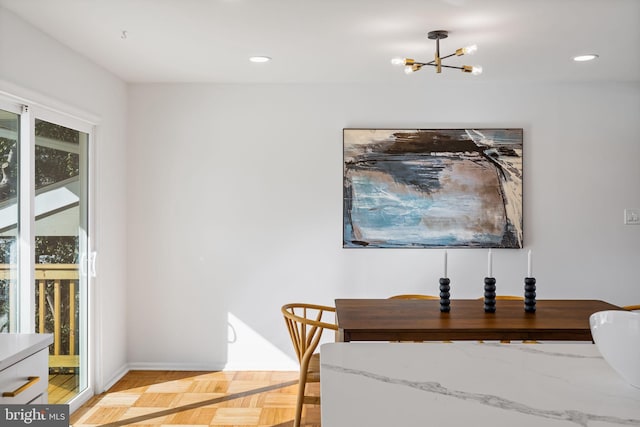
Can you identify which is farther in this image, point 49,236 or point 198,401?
point 198,401

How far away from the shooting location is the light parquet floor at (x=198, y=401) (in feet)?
12.0

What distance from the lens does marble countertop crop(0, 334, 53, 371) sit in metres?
1.78

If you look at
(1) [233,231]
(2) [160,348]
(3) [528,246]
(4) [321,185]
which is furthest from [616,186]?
(2) [160,348]

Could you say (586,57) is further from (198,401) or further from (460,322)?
(198,401)

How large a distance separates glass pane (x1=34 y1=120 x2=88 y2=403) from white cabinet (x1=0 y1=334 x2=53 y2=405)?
56.7 inches

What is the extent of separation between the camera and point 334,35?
340cm

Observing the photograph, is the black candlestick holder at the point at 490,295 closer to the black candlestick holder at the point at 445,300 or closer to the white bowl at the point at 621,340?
the black candlestick holder at the point at 445,300

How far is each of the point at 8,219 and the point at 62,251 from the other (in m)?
0.65

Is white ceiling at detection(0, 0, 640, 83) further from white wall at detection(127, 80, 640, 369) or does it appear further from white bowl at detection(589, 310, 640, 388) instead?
white bowl at detection(589, 310, 640, 388)

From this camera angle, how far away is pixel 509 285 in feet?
15.7

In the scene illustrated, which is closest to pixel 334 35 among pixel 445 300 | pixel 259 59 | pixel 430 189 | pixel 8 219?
pixel 259 59

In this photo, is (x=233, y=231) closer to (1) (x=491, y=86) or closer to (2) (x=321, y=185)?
(2) (x=321, y=185)

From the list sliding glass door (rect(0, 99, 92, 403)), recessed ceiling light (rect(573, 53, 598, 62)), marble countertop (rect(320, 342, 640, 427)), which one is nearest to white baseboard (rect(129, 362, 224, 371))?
sliding glass door (rect(0, 99, 92, 403))

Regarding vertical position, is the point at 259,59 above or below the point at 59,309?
above
